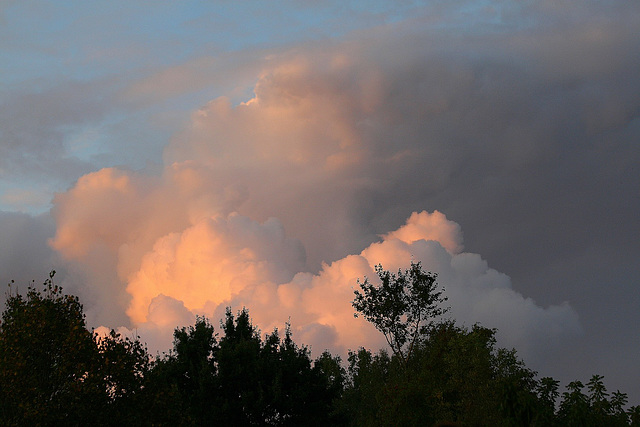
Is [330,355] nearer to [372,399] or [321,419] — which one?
[372,399]

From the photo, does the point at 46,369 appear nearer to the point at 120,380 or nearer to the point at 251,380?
the point at 120,380

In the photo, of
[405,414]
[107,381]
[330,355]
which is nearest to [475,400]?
[405,414]

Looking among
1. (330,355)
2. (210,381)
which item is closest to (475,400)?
(210,381)

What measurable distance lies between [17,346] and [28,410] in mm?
3162

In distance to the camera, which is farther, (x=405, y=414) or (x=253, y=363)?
(x=253, y=363)

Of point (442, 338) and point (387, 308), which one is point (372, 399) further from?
point (387, 308)

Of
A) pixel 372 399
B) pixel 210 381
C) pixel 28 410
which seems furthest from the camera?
pixel 372 399

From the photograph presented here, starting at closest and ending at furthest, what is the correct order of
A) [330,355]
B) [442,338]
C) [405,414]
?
1. [405,414]
2. [442,338]
3. [330,355]

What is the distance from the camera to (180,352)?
2290 inches

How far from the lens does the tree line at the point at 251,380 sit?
30.2 m

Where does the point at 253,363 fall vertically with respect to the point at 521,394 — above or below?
above

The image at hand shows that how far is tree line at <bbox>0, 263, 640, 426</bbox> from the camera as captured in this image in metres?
30.2

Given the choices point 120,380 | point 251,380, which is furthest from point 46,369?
point 251,380

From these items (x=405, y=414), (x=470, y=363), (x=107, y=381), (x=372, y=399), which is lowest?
(x=107, y=381)
